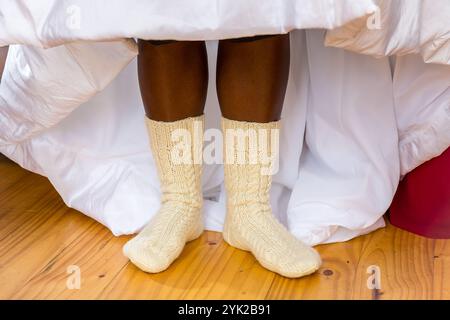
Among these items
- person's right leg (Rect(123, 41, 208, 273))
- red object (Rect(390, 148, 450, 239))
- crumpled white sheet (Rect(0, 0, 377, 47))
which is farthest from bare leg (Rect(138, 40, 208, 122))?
red object (Rect(390, 148, 450, 239))

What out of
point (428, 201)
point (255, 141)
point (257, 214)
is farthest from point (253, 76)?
point (428, 201)

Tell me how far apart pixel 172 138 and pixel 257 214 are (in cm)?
19

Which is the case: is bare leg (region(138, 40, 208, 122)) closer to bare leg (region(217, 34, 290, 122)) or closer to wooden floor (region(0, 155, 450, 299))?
bare leg (region(217, 34, 290, 122))

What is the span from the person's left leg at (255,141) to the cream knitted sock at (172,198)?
6 cm

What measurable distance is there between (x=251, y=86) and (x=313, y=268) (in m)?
0.29

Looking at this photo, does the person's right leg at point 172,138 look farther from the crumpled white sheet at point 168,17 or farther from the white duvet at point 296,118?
the crumpled white sheet at point 168,17

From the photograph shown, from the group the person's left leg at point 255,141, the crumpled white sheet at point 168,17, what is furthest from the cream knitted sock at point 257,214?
the crumpled white sheet at point 168,17

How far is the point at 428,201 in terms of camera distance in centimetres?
127

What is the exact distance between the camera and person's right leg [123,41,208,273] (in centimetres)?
113

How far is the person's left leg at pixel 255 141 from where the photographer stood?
1.10m

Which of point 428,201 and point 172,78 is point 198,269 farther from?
point 428,201

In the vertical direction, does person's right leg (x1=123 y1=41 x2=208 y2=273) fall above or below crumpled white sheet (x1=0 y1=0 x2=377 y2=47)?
below

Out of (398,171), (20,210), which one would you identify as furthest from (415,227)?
(20,210)

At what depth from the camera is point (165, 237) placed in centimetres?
118
